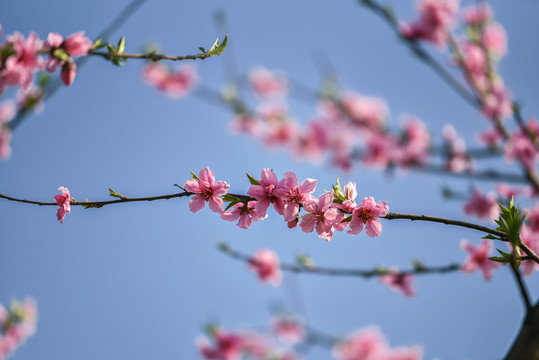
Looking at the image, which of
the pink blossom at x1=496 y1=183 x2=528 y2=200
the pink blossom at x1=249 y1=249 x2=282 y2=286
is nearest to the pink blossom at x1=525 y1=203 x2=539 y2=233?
the pink blossom at x1=496 y1=183 x2=528 y2=200

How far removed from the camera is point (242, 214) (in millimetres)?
1983

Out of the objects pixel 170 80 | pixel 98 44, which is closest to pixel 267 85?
pixel 170 80

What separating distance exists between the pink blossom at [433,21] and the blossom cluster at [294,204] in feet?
18.5

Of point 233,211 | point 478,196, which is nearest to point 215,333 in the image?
point 478,196

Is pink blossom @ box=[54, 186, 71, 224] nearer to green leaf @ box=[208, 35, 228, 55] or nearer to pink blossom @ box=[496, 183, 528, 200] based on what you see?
green leaf @ box=[208, 35, 228, 55]

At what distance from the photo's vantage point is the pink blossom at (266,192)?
6.17 feet

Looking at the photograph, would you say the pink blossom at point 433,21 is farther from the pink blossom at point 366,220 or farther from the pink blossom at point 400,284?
the pink blossom at point 366,220

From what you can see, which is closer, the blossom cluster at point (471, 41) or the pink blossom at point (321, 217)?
the pink blossom at point (321, 217)

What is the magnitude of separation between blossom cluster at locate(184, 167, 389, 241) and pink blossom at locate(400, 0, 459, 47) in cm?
564

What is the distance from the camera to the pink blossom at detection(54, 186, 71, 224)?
2.02m

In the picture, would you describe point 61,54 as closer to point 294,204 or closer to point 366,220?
point 294,204

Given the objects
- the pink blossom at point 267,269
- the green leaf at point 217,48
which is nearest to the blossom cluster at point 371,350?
the pink blossom at point 267,269

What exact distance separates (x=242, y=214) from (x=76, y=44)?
4.47 ft

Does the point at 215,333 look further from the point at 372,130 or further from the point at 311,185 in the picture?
the point at 372,130
